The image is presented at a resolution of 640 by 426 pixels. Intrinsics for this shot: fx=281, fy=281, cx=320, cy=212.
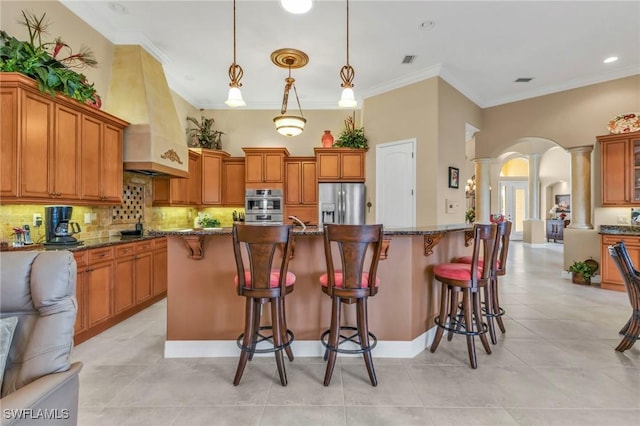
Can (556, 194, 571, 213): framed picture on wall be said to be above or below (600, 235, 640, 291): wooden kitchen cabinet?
above

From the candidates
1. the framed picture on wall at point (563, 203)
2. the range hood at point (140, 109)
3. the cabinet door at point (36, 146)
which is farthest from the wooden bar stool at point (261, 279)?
the framed picture on wall at point (563, 203)

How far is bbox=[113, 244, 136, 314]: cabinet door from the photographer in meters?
3.06

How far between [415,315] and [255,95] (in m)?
4.87

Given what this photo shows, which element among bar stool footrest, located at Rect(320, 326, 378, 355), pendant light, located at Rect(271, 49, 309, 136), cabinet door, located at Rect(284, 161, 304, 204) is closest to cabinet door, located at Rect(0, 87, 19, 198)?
pendant light, located at Rect(271, 49, 309, 136)

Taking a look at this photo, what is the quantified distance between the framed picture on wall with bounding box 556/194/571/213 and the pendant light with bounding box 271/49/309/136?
11867 mm

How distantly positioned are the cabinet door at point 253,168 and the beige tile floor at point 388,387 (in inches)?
125

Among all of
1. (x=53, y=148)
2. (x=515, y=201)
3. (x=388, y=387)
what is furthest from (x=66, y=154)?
(x=515, y=201)

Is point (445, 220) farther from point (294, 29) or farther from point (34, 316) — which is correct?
point (34, 316)

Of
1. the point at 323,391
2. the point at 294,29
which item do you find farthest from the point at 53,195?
the point at 294,29

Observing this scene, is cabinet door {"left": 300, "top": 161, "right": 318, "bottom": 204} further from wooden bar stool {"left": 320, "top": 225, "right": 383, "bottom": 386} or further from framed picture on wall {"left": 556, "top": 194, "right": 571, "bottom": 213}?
framed picture on wall {"left": 556, "top": 194, "right": 571, "bottom": 213}

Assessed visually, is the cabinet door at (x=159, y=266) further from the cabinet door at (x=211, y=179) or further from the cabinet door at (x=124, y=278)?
the cabinet door at (x=211, y=179)

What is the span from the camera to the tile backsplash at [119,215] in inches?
101

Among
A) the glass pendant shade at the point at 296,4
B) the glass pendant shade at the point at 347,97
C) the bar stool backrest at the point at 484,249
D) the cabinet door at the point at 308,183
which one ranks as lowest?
the bar stool backrest at the point at 484,249

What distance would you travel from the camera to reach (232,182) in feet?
18.5
